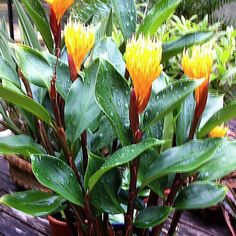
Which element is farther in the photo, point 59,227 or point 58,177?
point 59,227

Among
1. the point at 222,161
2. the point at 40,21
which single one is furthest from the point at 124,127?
the point at 40,21

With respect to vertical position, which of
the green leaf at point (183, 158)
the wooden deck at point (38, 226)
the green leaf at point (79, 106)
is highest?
the green leaf at point (79, 106)

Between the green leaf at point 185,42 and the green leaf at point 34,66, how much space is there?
197mm

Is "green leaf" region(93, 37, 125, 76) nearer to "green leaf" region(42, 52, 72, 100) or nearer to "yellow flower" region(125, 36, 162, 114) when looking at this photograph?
"green leaf" region(42, 52, 72, 100)

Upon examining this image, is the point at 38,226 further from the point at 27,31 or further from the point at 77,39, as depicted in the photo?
the point at 77,39

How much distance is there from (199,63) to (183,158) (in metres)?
0.12

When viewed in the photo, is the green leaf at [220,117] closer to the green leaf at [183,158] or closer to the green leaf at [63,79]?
the green leaf at [183,158]

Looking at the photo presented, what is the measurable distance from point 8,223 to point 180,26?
38.0 inches

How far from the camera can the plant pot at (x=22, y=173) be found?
1.10 m

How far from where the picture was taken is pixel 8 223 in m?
1.04

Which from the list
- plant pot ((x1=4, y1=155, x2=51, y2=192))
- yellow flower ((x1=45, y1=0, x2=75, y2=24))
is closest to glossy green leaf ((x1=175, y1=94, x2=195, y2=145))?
yellow flower ((x1=45, y1=0, x2=75, y2=24))

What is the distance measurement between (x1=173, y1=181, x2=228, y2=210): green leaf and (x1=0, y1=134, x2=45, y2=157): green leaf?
0.22 m

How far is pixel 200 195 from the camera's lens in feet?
2.07

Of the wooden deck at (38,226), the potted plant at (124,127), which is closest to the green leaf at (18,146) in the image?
the potted plant at (124,127)
